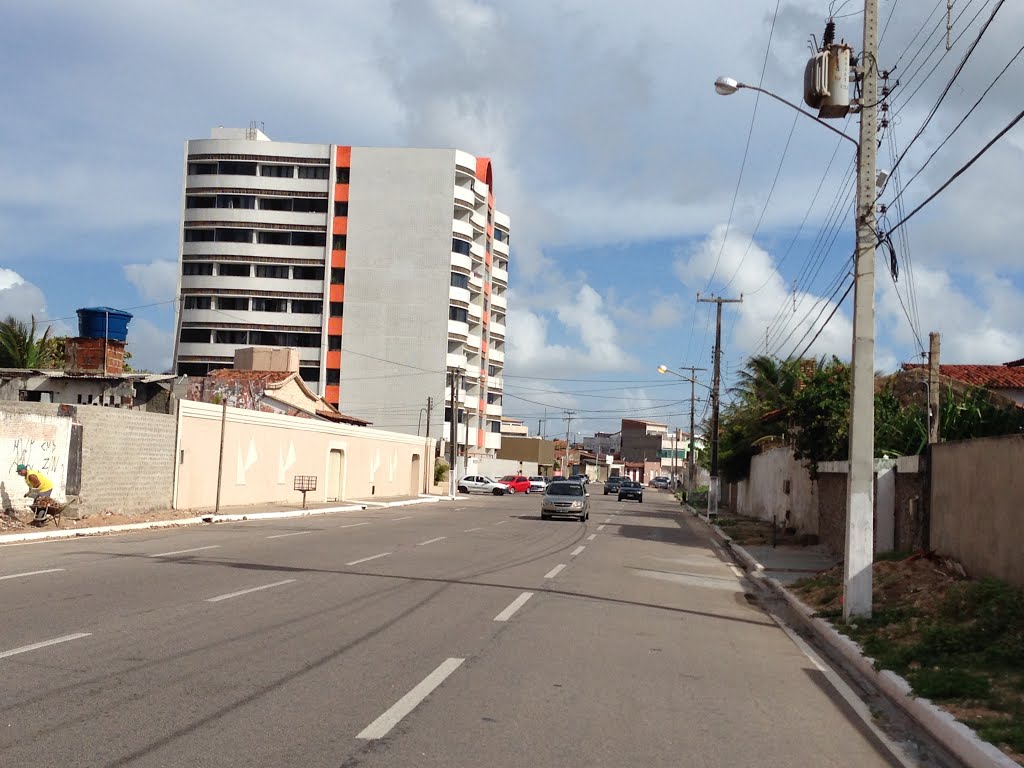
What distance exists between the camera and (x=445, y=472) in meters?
76.8

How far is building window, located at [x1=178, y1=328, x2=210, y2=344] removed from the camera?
88250 millimetres

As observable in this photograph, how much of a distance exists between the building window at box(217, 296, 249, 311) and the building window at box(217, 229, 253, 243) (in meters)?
5.10

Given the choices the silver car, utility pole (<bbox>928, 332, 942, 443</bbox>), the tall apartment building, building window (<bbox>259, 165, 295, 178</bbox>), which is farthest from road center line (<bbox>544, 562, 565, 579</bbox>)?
building window (<bbox>259, 165, 295, 178</bbox>)

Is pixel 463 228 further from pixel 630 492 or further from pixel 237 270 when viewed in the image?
pixel 630 492

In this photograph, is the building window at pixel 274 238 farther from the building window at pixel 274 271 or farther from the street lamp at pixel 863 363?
the street lamp at pixel 863 363

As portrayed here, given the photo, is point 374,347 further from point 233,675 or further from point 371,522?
point 233,675

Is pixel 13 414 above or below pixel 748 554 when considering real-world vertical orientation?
above

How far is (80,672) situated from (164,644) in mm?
1339

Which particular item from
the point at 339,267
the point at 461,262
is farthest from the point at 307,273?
the point at 461,262

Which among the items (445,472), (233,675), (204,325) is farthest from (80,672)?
(204,325)

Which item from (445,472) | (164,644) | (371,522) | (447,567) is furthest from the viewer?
(445,472)

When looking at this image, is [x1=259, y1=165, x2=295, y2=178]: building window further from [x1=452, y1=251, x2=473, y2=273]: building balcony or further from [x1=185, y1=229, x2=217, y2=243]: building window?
[x1=452, y1=251, x2=473, y2=273]: building balcony

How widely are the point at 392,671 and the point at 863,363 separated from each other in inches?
305

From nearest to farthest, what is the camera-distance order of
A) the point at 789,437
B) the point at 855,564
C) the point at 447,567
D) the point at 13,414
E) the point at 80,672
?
the point at 80,672 < the point at 855,564 < the point at 447,567 < the point at 13,414 < the point at 789,437
